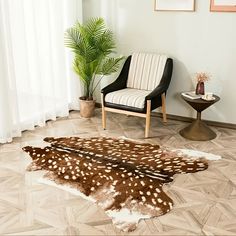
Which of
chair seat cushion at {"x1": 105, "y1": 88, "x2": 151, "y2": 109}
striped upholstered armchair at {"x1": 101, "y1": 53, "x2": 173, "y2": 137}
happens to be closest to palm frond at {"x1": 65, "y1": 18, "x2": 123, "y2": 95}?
striped upholstered armchair at {"x1": 101, "y1": 53, "x2": 173, "y2": 137}

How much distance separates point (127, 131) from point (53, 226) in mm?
2041

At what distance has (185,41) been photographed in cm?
451

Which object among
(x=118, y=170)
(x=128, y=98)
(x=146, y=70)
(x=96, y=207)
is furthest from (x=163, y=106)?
(x=96, y=207)

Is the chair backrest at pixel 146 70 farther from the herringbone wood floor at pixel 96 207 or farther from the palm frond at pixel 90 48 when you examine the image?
the herringbone wood floor at pixel 96 207

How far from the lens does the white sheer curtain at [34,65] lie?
3.96m

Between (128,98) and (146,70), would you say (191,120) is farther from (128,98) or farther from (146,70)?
(128,98)

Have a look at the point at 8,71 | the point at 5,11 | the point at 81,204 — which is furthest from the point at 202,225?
the point at 5,11

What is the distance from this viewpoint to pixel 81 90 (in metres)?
5.16

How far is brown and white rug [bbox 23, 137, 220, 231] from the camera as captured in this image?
283 cm

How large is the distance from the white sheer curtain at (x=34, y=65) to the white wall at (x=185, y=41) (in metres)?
0.69

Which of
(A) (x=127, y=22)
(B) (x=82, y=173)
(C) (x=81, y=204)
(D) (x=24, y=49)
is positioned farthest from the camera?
(A) (x=127, y=22)

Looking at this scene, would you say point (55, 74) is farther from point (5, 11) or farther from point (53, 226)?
point (53, 226)

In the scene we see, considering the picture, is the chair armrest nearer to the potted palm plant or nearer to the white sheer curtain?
Result: the potted palm plant

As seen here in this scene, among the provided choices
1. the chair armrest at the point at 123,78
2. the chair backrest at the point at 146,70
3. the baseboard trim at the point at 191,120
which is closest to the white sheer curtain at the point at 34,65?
the chair armrest at the point at 123,78
